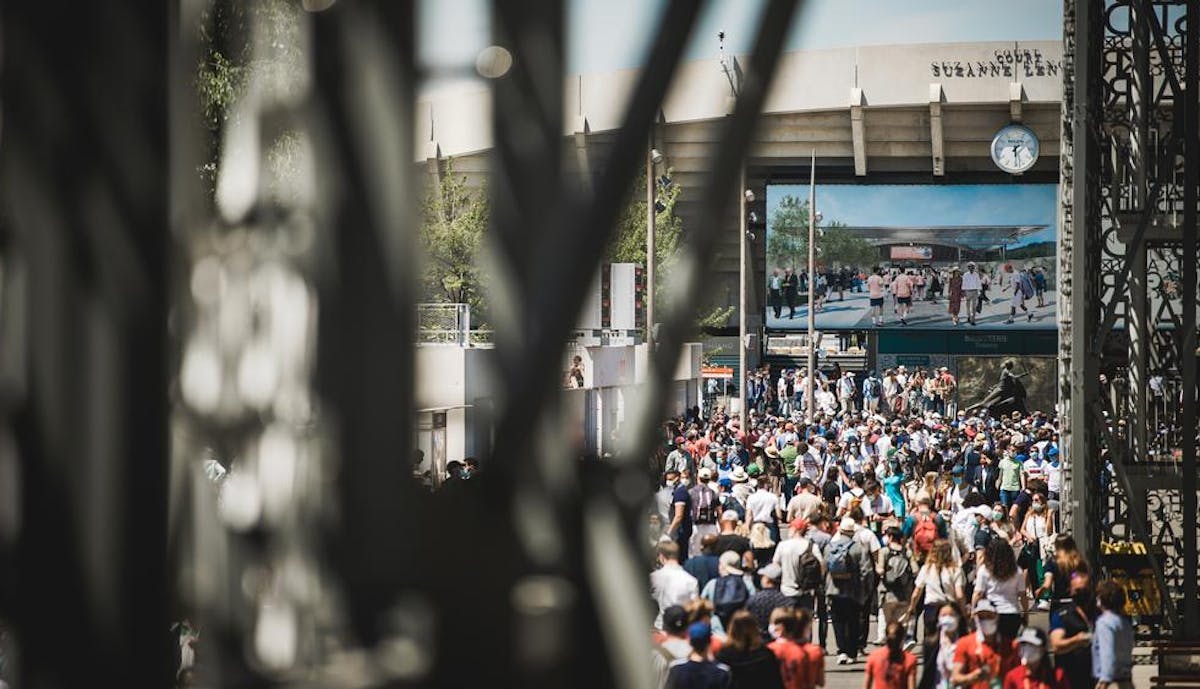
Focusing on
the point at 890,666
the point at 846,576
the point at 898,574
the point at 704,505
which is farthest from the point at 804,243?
the point at 890,666

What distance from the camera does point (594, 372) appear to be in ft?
95.7

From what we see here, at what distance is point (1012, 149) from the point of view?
55469mm

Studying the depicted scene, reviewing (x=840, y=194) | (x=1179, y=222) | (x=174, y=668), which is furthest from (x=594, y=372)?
(x=840, y=194)

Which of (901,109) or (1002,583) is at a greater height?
(901,109)

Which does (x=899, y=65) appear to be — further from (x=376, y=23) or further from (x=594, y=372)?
(x=376, y=23)

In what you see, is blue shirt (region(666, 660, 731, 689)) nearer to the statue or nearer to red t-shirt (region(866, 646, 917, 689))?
red t-shirt (region(866, 646, 917, 689))

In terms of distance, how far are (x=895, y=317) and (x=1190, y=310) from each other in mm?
50699

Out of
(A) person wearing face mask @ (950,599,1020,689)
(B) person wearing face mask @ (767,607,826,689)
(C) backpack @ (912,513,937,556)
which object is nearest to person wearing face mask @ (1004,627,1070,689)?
(A) person wearing face mask @ (950,599,1020,689)

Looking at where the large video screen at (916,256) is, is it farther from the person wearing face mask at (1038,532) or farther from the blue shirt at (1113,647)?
the blue shirt at (1113,647)

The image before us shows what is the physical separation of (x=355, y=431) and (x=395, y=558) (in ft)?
0.35

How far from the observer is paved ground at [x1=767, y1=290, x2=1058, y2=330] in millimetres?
61344

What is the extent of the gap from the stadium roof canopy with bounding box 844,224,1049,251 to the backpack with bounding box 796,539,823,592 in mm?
49479

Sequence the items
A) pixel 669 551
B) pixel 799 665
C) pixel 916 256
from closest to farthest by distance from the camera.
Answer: pixel 799 665, pixel 669 551, pixel 916 256

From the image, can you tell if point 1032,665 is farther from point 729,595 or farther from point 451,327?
point 451,327
